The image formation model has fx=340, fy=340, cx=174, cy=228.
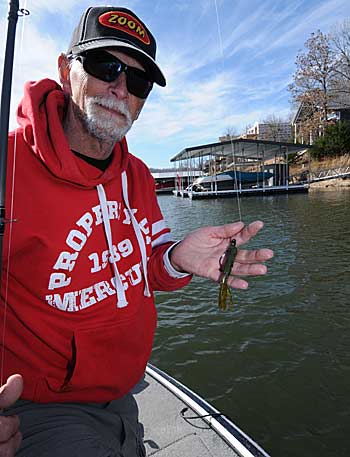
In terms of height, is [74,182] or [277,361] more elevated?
[74,182]

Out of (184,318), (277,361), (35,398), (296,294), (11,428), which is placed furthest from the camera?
(296,294)

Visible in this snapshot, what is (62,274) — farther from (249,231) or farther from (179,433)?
(179,433)

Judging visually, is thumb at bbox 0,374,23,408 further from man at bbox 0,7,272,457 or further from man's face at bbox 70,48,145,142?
man's face at bbox 70,48,145,142

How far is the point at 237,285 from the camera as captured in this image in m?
2.30

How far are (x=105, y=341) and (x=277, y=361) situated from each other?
4.34 m

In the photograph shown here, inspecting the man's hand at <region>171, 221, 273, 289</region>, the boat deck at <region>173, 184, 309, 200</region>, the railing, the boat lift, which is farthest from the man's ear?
the railing

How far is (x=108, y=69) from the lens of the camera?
2.01 m

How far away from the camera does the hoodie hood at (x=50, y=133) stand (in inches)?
71.6

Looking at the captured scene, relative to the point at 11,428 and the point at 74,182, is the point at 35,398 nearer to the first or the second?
the point at 11,428

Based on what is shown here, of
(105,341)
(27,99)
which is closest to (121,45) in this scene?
(27,99)

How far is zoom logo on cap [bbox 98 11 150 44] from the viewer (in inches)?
76.7

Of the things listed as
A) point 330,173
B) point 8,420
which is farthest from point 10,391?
point 330,173

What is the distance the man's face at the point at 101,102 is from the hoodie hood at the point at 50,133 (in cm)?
14

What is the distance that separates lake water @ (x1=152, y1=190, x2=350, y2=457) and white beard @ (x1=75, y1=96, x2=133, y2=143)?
3.85 metres
